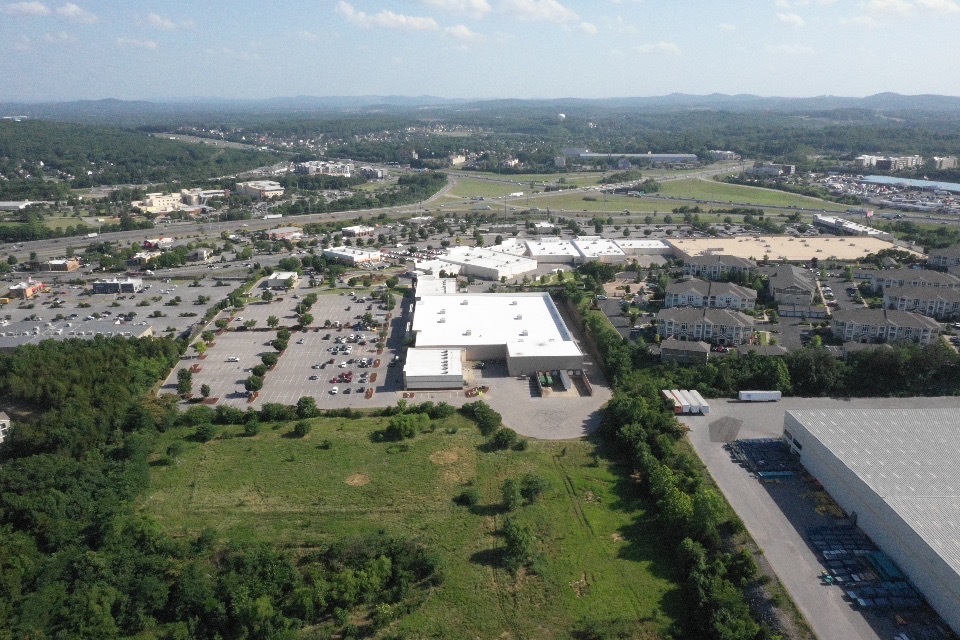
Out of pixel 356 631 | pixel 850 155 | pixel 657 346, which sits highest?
pixel 850 155

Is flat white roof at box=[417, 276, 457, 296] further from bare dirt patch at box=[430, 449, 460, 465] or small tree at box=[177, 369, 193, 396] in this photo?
bare dirt patch at box=[430, 449, 460, 465]

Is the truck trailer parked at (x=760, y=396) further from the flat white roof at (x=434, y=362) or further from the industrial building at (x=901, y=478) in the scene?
the flat white roof at (x=434, y=362)

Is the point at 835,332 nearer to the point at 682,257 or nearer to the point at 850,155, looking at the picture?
the point at 682,257

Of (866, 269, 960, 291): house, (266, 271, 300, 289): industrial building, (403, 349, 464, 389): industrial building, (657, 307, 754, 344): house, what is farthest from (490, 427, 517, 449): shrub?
(866, 269, 960, 291): house

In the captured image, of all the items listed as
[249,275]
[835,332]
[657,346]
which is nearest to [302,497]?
[657,346]

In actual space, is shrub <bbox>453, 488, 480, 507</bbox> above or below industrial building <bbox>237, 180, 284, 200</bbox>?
below

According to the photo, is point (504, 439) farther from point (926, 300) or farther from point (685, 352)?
point (926, 300)

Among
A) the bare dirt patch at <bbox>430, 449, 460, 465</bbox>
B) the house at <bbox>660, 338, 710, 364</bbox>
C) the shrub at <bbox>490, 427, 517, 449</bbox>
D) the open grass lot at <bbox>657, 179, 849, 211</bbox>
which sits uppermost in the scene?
the open grass lot at <bbox>657, 179, 849, 211</bbox>

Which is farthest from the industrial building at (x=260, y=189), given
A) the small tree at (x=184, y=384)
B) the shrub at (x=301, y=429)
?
the shrub at (x=301, y=429)
